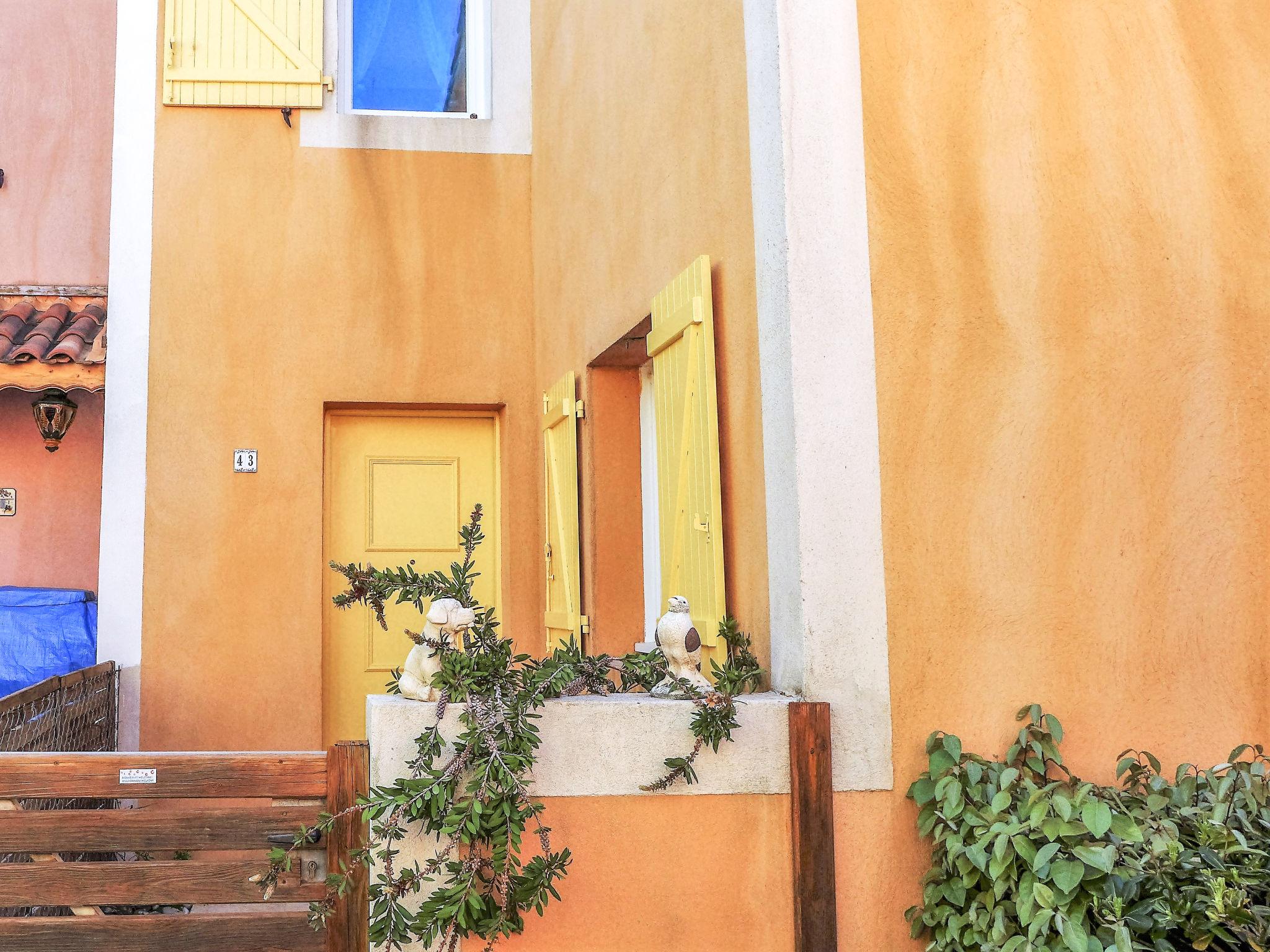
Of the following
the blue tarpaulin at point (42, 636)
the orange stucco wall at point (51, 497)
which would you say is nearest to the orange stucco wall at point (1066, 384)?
the blue tarpaulin at point (42, 636)


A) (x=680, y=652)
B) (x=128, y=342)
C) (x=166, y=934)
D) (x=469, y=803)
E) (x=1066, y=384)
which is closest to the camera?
(x=469, y=803)

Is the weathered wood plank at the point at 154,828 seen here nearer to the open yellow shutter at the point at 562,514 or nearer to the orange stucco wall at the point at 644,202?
the orange stucco wall at the point at 644,202

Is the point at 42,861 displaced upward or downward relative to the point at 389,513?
downward

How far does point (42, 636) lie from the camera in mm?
5738

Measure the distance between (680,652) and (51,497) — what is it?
4.53m

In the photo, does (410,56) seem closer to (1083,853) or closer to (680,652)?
(680,652)

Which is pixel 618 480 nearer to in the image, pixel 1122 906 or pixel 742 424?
pixel 742 424

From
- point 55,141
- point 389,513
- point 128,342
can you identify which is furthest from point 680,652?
point 55,141

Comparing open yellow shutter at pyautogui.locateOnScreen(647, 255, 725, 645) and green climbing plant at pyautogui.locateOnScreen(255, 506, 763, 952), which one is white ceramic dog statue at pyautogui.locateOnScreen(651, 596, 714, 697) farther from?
open yellow shutter at pyautogui.locateOnScreen(647, 255, 725, 645)

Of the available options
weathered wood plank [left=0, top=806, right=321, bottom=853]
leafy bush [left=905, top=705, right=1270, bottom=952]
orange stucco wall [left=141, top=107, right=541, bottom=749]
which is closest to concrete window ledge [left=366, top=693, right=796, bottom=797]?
weathered wood plank [left=0, top=806, right=321, bottom=853]

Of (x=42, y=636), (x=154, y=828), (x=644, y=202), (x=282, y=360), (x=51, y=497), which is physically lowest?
(x=154, y=828)

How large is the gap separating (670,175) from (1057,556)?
174 cm

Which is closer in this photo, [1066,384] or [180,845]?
[180,845]

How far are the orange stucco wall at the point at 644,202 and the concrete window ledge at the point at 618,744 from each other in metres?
0.31
